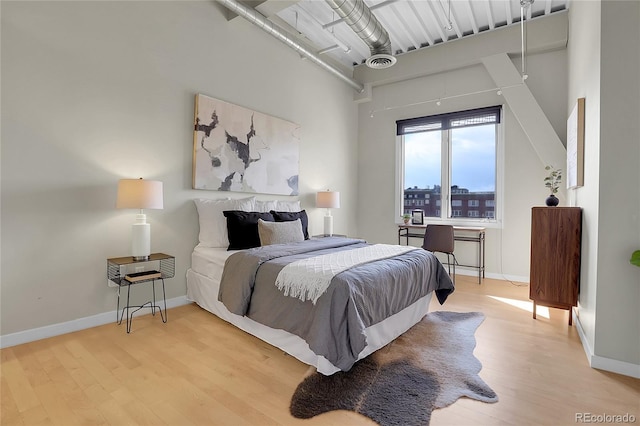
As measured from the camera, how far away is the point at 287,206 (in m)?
4.29

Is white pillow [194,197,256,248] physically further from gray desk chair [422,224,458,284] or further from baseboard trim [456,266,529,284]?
baseboard trim [456,266,529,284]

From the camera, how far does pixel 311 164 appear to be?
16.9 ft

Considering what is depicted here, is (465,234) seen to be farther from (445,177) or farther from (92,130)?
(92,130)

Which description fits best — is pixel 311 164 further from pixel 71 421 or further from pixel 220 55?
pixel 71 421

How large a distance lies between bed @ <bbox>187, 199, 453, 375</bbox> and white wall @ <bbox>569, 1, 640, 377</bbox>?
1.19 m

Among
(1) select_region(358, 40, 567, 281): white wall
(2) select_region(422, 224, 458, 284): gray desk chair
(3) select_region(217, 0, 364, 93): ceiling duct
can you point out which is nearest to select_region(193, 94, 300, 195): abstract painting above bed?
(3) select_region(217, 0, 364, 93): ceiling duct

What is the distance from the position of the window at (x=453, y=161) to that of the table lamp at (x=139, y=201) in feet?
13.6

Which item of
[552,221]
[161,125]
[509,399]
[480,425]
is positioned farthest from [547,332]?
[161,125]

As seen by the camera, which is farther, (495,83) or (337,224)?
(337,224)

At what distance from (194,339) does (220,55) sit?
124 inches

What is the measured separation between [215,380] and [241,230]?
160 centimetres

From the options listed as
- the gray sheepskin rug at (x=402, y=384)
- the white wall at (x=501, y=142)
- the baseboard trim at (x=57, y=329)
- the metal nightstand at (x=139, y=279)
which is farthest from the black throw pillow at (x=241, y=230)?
the white wall at (x=501, y=142)

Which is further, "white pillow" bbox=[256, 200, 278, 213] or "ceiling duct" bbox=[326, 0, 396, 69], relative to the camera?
"white pillow" bbox=[256, 200, 278, 213]

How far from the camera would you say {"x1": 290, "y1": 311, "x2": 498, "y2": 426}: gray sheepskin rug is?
1700 millimetres
